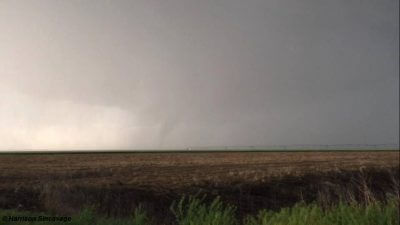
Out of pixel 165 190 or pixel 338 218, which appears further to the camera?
pixel 165 190

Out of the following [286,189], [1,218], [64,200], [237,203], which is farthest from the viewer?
[286,189]

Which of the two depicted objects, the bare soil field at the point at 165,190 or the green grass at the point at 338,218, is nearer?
the green grass at the point at 338,218

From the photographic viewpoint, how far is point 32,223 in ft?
38.1

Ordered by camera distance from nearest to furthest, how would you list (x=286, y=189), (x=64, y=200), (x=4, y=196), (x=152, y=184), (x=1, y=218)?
(x=1, y=218)
(x=64, y=200)
(x=4, y=196)
(x=152, y=184)
(x=286, y=189)

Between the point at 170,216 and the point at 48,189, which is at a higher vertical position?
the point at 48,189

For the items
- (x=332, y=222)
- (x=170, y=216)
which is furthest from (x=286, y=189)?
(x=332, y=222)

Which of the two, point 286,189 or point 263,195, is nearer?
point 263,195

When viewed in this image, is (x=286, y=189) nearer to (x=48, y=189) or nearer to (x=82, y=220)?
(x=48, y=189)

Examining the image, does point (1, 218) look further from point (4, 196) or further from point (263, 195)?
point (263, 195)

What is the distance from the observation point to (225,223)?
45.6ft

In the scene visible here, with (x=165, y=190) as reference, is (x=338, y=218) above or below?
below

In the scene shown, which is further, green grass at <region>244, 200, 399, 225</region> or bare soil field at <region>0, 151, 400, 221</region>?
bare soil field at <region>0, 151, 400, 221</region>

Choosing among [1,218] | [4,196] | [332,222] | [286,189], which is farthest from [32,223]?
[286,189]

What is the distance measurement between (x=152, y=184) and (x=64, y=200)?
13.9m
